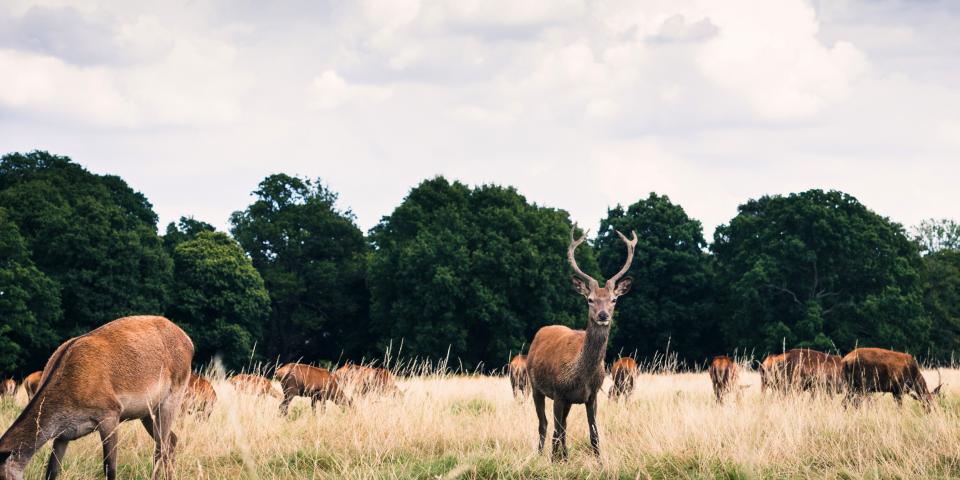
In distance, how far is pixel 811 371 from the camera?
1216cm

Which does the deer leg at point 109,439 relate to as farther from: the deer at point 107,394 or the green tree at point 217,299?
the green tree at point 217,299

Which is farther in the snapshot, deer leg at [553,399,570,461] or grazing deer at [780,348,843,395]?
grazing deer at [780,348,843,395]

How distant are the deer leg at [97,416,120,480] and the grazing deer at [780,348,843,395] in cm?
883

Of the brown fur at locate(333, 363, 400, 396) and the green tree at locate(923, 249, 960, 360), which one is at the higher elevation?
the green tree at locate(923, 249, 960, 360)

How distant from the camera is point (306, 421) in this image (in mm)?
9203

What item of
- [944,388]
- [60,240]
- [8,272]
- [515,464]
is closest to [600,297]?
[515,464]

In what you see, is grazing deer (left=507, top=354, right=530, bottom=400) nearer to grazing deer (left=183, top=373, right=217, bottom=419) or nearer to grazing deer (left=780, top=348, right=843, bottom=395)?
grazing deer (left=780, top=348, right=843, bottom=395)

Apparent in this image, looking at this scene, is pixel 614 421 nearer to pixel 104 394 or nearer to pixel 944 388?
pixel 104 394

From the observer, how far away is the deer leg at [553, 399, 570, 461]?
7.40 metres

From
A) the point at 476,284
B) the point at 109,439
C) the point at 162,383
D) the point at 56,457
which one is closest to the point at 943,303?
the point at 476,284

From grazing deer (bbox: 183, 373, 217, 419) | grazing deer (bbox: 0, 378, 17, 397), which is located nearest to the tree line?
grazing deer (bbox: 0, 378, 17, 397)

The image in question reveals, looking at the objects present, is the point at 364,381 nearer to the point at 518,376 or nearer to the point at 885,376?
the point at 518,376

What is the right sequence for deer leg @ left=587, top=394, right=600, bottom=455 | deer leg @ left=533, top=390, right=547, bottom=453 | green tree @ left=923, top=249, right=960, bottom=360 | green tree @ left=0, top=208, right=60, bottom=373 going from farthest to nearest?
green tree @ left=923, top=249, right=960, bottom=360 → green tree @ left=0, top=208, right=60, bottom=373 → deer leg @ left=533, top=390, right=547, bottom=453 → deer leg @ left=587, top=394, right=600, bottom=455

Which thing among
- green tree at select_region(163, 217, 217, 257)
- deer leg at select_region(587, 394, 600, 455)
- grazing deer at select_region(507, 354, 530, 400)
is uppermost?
green tree at select_region(163, 217, 217, 257)
